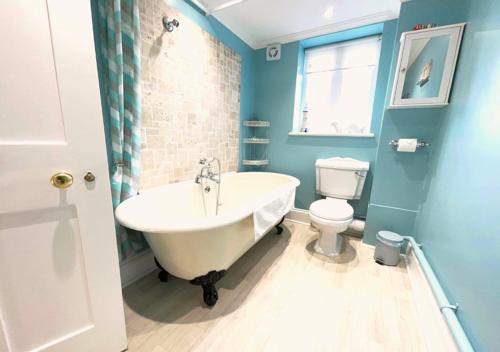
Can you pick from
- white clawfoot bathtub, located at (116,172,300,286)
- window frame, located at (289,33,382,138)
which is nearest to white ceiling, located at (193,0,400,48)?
window frame, located at (289,33,382,138)

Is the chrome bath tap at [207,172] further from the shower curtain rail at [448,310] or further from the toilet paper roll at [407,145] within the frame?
the shower curtain rail at [448,310]

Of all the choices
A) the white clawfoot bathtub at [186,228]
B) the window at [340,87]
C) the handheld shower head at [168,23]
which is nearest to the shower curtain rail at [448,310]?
the white clawfoot bathtub at [186,228]

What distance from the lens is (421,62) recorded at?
63.2 inches

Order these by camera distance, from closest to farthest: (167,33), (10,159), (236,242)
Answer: (10,159), (236,242), (167,33)

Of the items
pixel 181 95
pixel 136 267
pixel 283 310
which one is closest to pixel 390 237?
pixel 283 310

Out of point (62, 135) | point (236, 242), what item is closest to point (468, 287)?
point (236, 242)

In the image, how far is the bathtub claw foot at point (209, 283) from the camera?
1193mm

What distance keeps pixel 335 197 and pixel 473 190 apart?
1221 mm

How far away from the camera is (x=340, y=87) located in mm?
2393

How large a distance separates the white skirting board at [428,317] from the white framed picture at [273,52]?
253 centimetres

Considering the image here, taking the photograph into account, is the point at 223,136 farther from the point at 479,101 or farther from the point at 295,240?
the point at 479,101

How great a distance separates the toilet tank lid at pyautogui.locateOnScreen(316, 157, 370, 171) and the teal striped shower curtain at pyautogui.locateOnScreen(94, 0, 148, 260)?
1809 millimetres

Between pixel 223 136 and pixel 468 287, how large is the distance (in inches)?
85.4

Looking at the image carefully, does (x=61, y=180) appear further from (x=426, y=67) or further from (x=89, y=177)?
(x=426, y=67)
